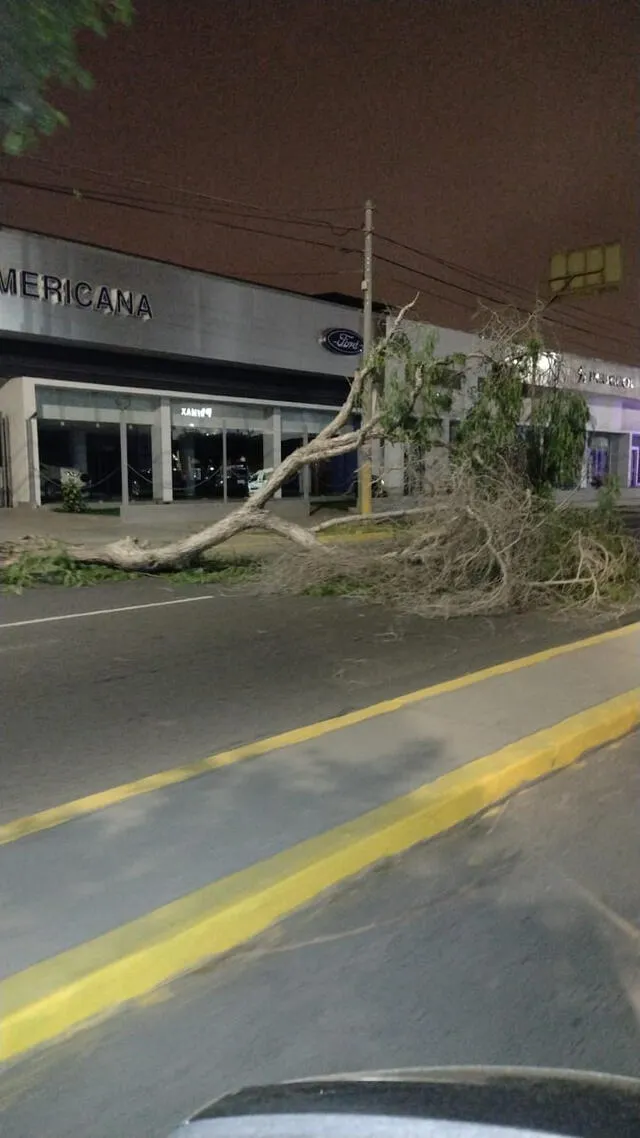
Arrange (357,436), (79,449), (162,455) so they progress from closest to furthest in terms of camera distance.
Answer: (357,436) → (79,449) → (162,455)

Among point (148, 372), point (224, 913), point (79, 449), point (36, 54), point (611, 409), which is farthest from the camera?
point (611, 409)

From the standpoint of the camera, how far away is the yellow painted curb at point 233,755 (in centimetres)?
414

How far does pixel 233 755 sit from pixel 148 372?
2007 centimetres

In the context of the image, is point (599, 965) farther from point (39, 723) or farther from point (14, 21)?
point (14, 21)

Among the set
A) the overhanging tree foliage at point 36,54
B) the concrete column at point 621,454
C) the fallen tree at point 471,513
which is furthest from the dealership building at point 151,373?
the concrete column at point 621,454

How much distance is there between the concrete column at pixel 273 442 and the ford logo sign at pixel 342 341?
8.79ft

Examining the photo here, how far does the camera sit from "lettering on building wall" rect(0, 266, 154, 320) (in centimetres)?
1941

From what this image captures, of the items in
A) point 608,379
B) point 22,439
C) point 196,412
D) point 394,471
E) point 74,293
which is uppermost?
point 608,379

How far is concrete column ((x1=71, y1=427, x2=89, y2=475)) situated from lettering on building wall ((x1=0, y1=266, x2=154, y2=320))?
3321mm

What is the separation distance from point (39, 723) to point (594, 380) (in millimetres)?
37994

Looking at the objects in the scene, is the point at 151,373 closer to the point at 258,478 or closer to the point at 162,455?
the point at 162,455

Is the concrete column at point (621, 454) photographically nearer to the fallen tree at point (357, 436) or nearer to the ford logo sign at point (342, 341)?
the ford logo sign at point (342, 341)

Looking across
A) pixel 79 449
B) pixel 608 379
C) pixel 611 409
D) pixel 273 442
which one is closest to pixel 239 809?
pixel 79 449

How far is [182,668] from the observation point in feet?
24.7
